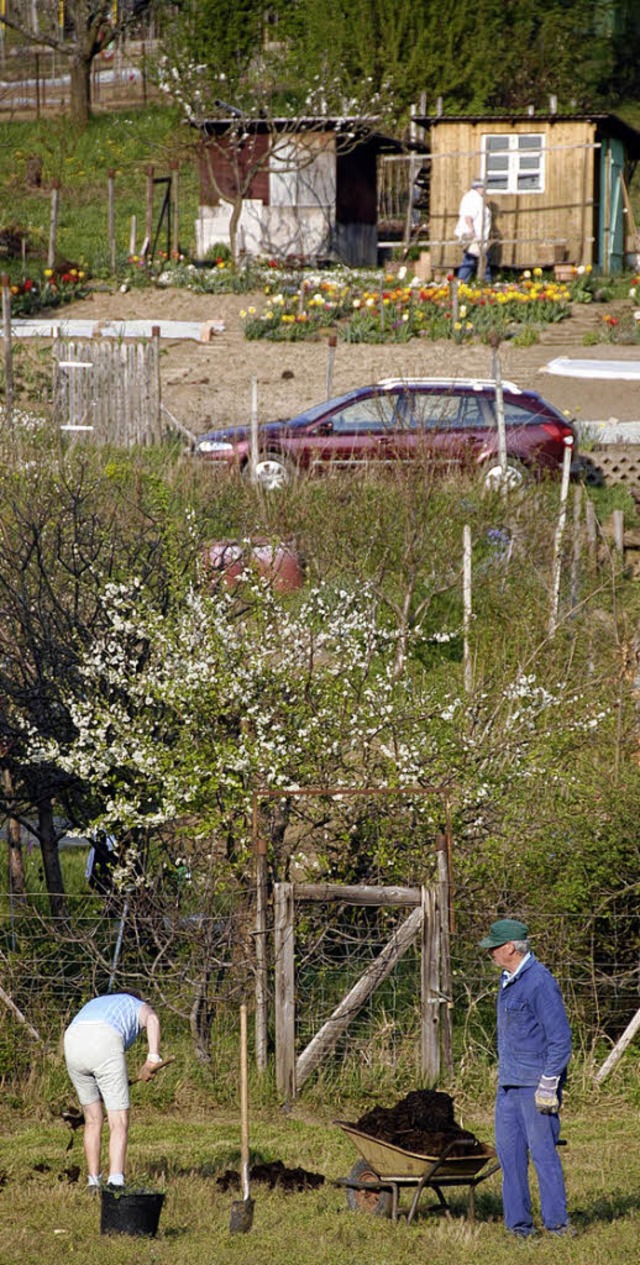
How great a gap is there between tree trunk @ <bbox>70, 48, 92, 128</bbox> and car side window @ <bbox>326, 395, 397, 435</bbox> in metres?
31.4

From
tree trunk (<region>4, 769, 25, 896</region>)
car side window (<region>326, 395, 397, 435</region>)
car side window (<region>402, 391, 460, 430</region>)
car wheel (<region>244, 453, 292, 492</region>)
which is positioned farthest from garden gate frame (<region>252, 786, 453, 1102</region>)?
car side window (<region>326, 395, 397, 435</region>)

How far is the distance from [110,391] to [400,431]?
5263 millimetres

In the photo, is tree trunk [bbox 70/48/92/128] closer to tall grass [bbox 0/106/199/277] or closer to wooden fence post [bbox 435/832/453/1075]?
tall grass [bbox 0/106/199/277]

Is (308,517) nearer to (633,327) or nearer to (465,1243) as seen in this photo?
(465,1243)

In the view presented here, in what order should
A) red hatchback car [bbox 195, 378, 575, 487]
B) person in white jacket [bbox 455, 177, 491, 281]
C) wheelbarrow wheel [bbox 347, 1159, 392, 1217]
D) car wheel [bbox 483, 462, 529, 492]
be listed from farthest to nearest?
person in white jacket [bbox 455, 177, 491, 281] → red hatchback car [bbox 195, 378, 575, 487] → car wheel [bbox 483, 462, 529, 492] → wheelbarrow wheel [bbox 347, 1159, 392, 1217]

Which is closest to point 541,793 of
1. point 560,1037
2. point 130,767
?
point 130,767

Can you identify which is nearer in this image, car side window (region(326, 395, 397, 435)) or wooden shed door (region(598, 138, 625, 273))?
car side window (region(326, 395, 397, 435))

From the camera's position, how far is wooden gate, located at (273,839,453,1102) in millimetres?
10922

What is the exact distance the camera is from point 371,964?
11.1 meters

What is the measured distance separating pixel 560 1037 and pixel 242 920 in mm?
3438

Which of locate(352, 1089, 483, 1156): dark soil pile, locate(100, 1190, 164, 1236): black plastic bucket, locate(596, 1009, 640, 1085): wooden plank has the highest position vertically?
locate(352, 1089, 483, 1156): dark soil pile

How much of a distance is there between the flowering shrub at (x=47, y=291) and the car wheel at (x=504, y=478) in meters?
15.2

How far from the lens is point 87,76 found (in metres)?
49.9

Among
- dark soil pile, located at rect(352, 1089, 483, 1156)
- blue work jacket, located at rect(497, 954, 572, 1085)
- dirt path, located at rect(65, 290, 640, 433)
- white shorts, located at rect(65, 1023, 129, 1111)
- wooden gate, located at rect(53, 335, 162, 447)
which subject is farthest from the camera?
dirt path, located at rect(65, 290, 640, 433)
